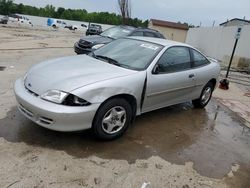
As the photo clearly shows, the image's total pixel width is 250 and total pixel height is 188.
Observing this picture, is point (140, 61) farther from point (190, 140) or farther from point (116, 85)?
point (190, 140)

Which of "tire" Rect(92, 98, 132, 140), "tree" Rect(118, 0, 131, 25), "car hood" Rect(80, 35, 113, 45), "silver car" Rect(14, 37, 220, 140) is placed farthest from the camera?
"tree" Rect(118, 0, 131, 25)

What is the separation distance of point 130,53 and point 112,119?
57.0 inches

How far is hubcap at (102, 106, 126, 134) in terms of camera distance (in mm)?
4281

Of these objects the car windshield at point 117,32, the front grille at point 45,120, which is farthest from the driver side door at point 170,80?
the car windshield at point 117,32

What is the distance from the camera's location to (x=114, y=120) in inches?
173

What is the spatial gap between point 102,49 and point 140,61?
1.07 metres

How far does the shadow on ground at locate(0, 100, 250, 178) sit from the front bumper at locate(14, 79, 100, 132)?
355 mm

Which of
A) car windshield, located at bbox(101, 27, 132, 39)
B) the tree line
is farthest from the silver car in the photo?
the tree line

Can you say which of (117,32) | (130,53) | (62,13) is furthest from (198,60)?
(62,13)

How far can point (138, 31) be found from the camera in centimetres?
1183

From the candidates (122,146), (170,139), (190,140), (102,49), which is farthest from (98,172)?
(102,49)

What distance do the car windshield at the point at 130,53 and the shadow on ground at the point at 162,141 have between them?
1.10 meters

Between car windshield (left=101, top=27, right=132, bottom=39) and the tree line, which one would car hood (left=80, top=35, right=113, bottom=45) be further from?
the tree line

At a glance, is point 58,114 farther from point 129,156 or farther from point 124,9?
point 124,9
